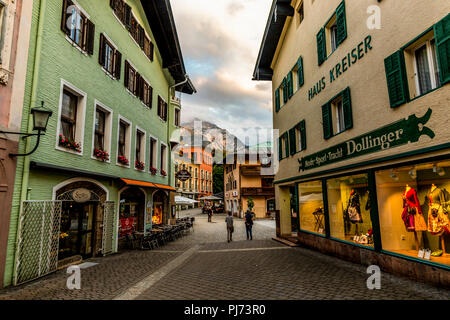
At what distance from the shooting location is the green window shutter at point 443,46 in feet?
18.1

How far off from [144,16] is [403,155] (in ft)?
55.4

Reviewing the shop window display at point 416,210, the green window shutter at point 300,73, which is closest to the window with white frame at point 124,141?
the green window shutter at point 300,73

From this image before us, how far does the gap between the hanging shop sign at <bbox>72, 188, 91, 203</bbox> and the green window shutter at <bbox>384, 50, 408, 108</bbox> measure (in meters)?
10.3

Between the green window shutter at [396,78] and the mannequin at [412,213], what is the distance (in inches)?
91.7

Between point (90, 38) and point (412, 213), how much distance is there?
12689 millimetres

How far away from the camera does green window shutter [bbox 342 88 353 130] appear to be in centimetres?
889

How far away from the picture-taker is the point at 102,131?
460 inches

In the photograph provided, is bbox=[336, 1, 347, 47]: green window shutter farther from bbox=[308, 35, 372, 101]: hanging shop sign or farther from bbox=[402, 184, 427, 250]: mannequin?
bbox=[402, 184, 427, 250]: mannequin

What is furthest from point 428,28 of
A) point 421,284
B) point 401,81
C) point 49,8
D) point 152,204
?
point 152,204

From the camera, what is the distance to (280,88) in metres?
17.0

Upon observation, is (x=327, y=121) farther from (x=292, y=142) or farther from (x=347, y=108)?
(x=292, y=142)

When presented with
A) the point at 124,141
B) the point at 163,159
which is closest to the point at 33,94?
the point at 124,141

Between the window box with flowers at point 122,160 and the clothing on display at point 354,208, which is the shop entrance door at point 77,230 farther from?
the clothing on display at point 354,208

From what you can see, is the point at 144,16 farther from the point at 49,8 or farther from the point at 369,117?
the point at 369,117
